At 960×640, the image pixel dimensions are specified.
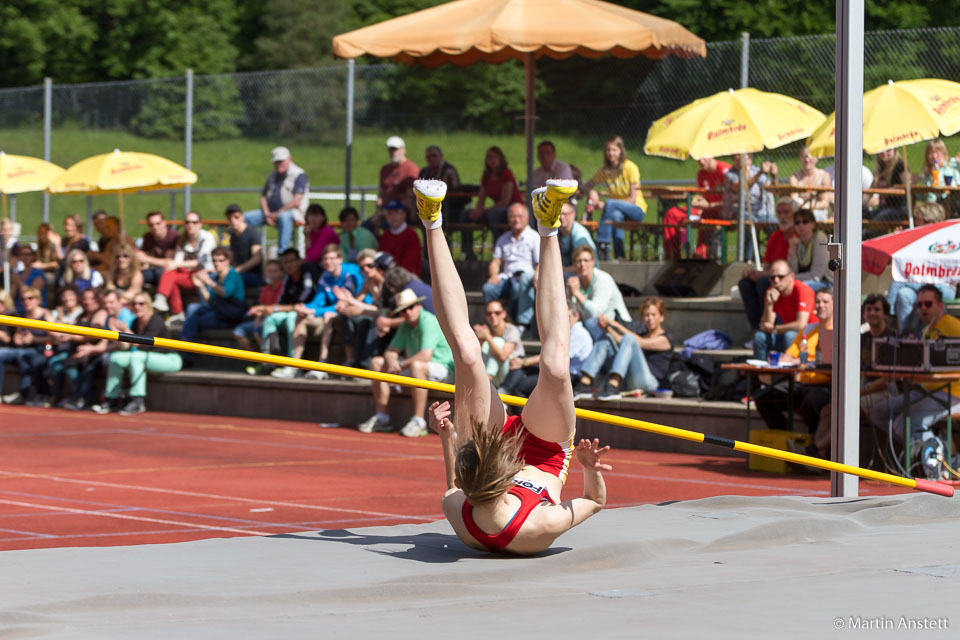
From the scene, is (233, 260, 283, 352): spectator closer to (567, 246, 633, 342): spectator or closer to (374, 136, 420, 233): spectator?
(374, 136, 420, 233): spectator

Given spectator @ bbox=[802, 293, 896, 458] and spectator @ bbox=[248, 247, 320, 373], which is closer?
spectator @ bbox=[802, 293, 896, 458]

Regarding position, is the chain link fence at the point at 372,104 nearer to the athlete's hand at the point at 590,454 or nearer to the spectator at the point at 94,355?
the spectator at the point at 94,355

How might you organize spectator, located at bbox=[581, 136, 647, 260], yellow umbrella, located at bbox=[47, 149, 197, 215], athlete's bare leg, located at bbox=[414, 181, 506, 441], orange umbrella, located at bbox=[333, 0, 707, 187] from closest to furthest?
athlete's bare leg, located at bbox=[414, 181, 506, 441]
orange umbrella, located at bbox=[333, 0, 707, 187]
spectator, located at bbox=[581, 136, 647, 260]
yellow umbrella, located at bbox=[47, 149, 197, 215]

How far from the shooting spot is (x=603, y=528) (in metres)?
7.43

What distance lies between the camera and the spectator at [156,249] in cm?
1831

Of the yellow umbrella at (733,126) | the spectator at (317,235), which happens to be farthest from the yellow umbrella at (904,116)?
the spectator at (317,235)

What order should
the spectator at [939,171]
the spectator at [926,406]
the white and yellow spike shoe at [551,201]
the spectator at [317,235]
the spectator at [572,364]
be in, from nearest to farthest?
the white and yellow spike shoe at [551,201], the spectator at [926,406], the spectator at [572,364], the spectator at [939,171], the spectator at [317,235]

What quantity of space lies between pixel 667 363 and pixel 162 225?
8259 millimetres

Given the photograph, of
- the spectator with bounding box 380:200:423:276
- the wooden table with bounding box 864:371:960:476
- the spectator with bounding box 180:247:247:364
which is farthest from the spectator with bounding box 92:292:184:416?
the wooden table with bounding box 864:371:960:476

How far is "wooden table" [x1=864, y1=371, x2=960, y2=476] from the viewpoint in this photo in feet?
34.1

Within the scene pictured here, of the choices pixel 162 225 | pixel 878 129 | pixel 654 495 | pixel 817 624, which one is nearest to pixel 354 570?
pixel 817 624

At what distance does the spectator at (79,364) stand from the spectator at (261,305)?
160cm

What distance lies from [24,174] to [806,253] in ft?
36.6

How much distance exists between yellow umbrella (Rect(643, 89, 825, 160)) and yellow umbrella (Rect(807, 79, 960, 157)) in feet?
2.65
